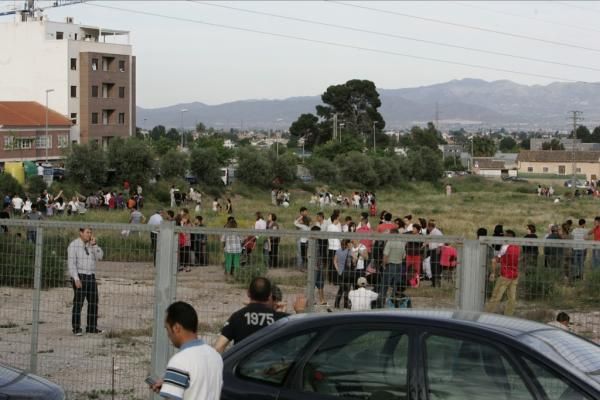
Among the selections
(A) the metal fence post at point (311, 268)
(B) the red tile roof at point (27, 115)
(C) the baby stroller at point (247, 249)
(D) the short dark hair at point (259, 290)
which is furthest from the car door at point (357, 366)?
(B) the red tile roof at point (27, 115)

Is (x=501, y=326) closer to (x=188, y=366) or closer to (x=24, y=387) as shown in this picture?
(x=188, y=366)

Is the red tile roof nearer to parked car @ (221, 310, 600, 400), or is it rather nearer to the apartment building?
the apartment building

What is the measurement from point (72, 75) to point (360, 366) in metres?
86.5

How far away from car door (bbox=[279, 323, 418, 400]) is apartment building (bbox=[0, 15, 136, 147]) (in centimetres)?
8345

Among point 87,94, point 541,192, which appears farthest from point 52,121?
point 541,192

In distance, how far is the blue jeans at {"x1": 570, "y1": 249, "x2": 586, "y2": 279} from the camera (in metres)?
8.06

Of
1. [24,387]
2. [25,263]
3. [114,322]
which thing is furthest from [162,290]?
[24,387]

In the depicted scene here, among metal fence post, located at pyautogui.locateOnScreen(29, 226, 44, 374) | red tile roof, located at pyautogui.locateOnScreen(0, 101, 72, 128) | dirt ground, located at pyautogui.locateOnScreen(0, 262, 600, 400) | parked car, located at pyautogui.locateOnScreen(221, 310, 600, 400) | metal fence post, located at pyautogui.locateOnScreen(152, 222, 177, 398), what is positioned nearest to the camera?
parked car, located at pyautogui.locateOnScreen(221, 310, 600, 400)

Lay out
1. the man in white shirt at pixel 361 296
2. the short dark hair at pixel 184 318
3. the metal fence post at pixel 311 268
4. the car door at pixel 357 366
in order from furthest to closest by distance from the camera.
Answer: the metal fence post at pixel 311 268 → the man in white shirt at pixel 361 296 → the car door at pixel 357 366 → the short dark hair at pixel 184 318

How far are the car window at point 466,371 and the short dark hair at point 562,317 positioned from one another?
2.63 meters

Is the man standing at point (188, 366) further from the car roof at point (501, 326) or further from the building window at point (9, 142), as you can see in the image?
the building window at point (9, 142)

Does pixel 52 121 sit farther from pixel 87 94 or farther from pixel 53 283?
pixel 53 283

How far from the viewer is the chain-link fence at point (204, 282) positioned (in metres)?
8.28

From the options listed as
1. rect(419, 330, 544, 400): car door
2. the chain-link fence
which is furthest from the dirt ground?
rect(419, 330, 544, 400): car door
